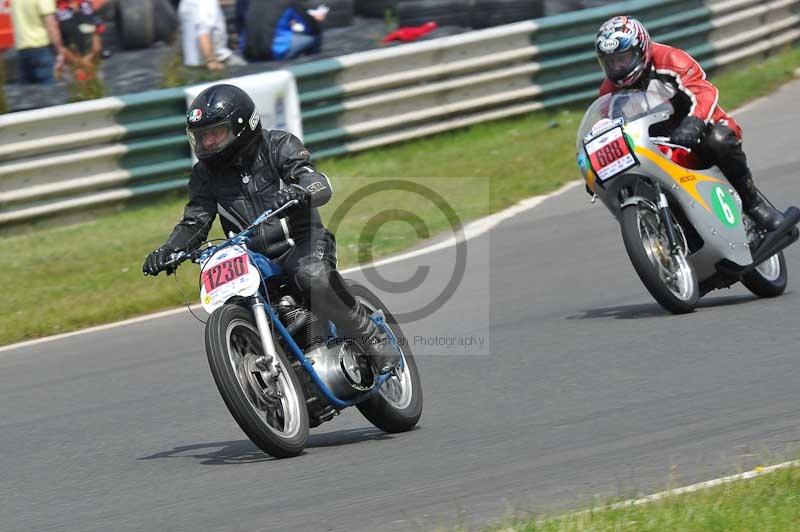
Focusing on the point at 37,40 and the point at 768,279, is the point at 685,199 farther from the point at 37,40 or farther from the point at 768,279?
the point at 37,40

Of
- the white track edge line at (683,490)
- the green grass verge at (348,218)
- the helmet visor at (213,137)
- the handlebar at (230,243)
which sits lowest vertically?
the green grass verge at (348,218)

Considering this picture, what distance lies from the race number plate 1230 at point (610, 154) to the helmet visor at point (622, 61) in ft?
1.46

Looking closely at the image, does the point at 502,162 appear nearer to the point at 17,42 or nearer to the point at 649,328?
the point at 17,42

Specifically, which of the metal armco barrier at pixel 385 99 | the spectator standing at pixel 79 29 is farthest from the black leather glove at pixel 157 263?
the spectator standing at pixel 79 29

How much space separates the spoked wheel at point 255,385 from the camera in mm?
5492

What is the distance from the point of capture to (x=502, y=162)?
14.4 metres

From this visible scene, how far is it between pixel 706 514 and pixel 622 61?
439 centimetres

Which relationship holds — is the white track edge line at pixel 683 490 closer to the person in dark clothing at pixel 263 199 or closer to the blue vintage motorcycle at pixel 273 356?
the blue vintage motorcycle at pixel 273 356

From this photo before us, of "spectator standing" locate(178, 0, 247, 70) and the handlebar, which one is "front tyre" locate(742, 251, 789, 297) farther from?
"spectator standing" locate(178, 0, 247, 70)

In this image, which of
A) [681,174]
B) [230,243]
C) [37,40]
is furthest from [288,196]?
[37,40]

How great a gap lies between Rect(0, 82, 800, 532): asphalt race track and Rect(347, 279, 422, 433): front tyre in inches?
3.0

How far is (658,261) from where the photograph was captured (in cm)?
818

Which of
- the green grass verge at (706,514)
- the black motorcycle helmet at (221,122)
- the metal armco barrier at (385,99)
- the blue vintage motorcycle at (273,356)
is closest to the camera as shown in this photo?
the green grass verge at (706,514)

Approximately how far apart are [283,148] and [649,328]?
291cm
